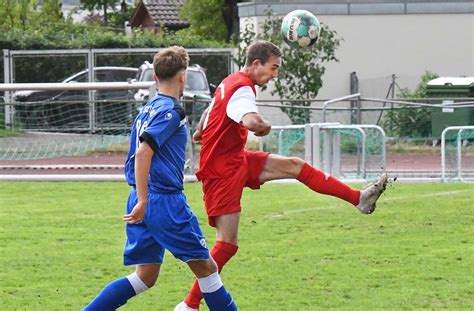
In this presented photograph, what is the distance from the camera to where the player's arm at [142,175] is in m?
6.90

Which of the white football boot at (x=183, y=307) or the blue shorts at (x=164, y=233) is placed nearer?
the blue shorts at (x=164, y=233)

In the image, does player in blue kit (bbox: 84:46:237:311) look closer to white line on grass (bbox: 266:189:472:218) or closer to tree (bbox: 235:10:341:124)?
white line on grass (bbox: 266:189:472:218)

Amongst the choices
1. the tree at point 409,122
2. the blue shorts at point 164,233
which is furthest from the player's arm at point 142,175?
the tree at point 409,122

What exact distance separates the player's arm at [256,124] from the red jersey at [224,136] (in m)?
0.23

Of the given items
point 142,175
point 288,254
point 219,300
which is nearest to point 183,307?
point 219,300

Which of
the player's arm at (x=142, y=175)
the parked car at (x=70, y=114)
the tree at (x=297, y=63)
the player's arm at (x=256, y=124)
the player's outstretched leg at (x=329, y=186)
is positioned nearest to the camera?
the player's arm at (x=142, y=175)

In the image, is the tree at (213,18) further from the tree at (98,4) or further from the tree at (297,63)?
the tree at (98,4)

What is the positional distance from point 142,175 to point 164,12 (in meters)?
55.7

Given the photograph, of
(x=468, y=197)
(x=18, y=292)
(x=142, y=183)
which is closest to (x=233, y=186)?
(x=142, y=183)

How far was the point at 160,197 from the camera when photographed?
23.2 feet

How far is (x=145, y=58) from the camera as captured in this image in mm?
33219

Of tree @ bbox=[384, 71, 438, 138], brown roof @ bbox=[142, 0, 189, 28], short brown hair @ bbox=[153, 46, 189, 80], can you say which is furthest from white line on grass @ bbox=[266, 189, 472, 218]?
brown roof @ bbox=[142, 0, 189, 28]

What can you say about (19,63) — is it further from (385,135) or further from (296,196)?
(296,196)

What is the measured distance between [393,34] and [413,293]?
23.0 metres
